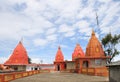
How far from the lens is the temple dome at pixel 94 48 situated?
3812 cm

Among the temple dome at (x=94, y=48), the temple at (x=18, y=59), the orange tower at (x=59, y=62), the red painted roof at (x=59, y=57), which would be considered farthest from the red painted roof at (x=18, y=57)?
the temple dome at (x=94, y=48)

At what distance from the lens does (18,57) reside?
48.5 m

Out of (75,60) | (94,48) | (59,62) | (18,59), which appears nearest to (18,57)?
(18,59)

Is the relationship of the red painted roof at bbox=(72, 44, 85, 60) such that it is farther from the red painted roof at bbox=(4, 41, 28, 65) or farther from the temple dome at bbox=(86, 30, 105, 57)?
the red painted roof at bbox=(4, 41, 28, 65)

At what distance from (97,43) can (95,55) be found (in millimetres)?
3306

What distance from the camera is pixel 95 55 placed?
37.7 m

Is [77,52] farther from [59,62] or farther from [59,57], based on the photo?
[59,62]

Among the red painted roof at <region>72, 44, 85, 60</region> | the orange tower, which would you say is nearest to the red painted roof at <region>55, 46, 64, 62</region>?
the orange tower

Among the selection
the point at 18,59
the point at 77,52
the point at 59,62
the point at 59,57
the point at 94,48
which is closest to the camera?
the point at 94,48

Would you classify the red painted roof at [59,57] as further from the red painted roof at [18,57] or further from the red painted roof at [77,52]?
the red painted roof at [18,57]

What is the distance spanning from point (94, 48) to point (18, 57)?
20.2m

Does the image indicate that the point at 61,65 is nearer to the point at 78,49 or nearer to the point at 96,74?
the point at 78,49

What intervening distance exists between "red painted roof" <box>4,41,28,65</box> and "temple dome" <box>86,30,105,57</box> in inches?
699

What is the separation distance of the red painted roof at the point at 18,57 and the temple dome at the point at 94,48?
17.7m
